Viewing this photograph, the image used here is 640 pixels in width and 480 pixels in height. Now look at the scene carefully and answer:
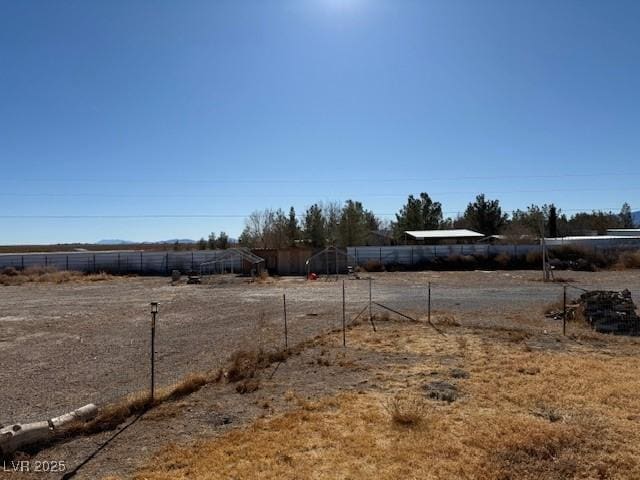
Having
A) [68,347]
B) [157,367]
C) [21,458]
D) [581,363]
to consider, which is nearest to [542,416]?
[581,363]

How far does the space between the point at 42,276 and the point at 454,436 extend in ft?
145

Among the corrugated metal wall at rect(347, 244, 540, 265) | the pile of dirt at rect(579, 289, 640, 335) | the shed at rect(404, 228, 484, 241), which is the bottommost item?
the pile of dirt at rect(579, 289, 640, 335)

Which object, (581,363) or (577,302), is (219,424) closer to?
(581,363)

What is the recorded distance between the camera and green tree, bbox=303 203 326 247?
204 ft

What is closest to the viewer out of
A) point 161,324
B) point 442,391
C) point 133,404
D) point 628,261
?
point 133,404

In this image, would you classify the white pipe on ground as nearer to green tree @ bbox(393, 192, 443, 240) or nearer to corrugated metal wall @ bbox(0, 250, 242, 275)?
corrugated metal wall @ bbox(0, 250, 242, 275)

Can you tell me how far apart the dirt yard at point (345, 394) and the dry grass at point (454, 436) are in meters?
0.03

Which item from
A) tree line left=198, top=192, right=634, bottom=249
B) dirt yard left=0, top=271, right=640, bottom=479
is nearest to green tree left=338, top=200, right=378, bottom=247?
tree line left=198, top=192, right=634, bottom=249

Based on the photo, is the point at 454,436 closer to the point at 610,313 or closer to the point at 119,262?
the point at 610,313

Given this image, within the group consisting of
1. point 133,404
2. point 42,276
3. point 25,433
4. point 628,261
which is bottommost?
point 133,404

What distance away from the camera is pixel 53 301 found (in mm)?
25859

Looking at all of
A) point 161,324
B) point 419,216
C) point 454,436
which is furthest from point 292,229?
point 454,436

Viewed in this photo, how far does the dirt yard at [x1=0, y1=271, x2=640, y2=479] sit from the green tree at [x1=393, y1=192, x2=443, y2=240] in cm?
4999

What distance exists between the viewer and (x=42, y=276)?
138ft
